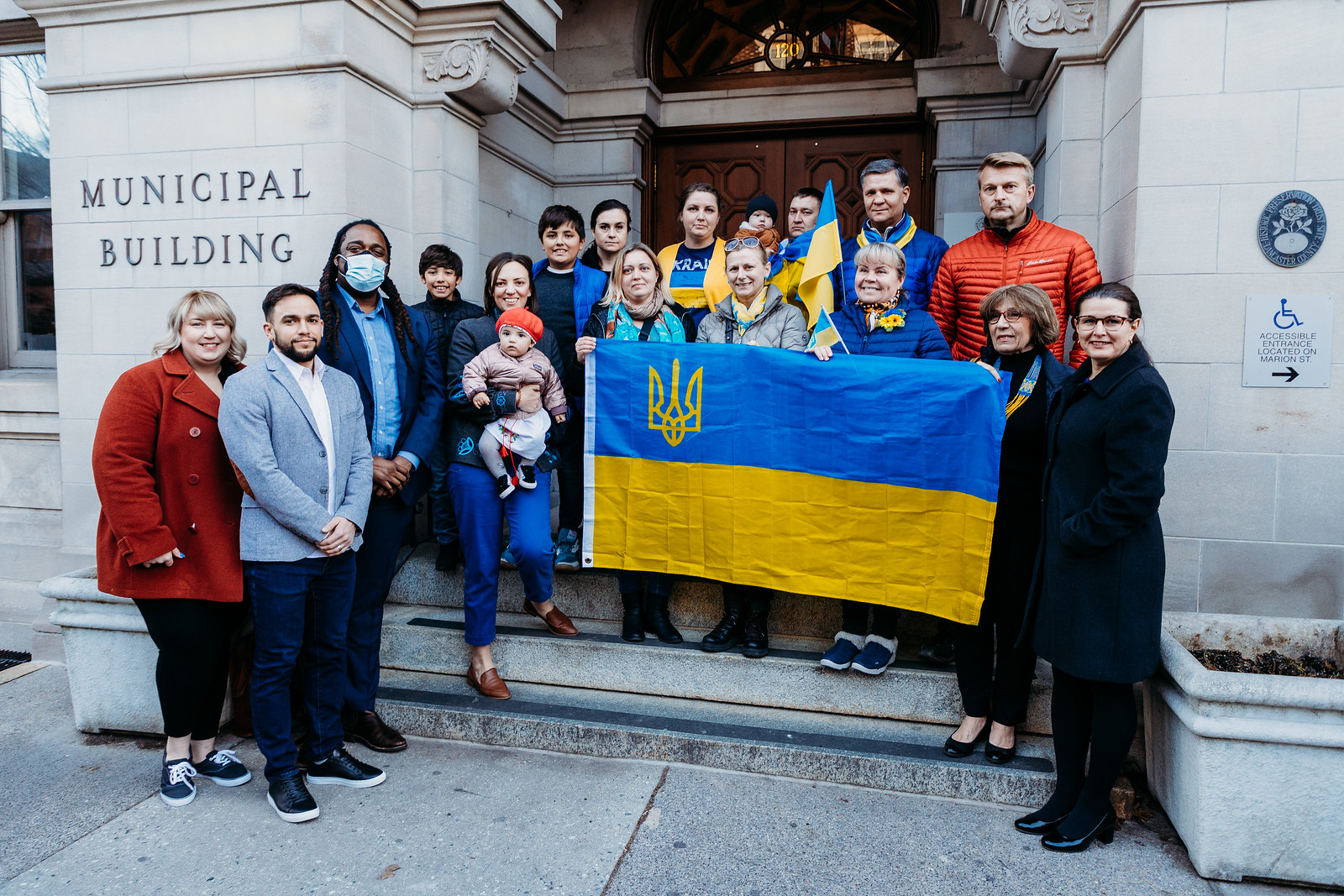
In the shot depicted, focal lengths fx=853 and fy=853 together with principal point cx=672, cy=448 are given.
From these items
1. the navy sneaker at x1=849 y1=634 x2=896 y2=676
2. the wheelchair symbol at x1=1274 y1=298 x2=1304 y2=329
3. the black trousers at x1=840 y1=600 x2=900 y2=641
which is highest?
the wheelchair symbol at x1=1274 y1=298 x2=1304 y2=329

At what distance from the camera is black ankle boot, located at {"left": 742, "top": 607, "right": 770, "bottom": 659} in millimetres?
4098

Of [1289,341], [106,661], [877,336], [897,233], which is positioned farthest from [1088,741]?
[106,661]

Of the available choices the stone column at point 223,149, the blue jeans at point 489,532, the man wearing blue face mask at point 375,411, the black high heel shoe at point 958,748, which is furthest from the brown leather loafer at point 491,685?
the stone column at point 223,149

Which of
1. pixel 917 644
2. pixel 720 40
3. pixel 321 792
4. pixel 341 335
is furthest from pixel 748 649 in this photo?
pixel 720 40

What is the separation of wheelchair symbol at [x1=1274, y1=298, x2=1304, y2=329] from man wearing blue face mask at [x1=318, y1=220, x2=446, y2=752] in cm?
410

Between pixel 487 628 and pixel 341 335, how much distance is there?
4.98 ft

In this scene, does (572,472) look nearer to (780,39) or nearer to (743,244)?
(743,244)

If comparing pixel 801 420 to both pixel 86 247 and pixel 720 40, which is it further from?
pixel 720 40

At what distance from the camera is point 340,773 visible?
358cm

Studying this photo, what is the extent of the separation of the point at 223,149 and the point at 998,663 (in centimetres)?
530

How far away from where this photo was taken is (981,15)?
221 inches

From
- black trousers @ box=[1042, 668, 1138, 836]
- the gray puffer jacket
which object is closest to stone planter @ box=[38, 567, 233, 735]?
the gray puffer jacket

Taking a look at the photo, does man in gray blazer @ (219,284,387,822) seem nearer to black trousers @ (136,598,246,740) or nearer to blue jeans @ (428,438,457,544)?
black trousers @ (136,598,246,740)

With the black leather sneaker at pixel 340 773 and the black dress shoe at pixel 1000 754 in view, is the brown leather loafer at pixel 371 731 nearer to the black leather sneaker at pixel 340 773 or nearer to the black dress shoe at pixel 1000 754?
the black leather sneaker at pixel 340 773
